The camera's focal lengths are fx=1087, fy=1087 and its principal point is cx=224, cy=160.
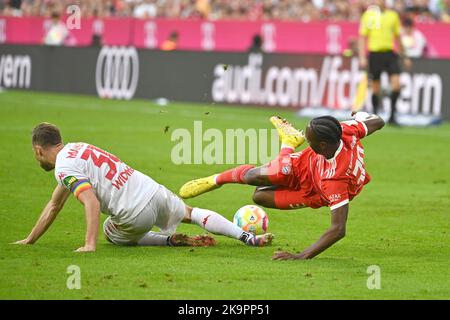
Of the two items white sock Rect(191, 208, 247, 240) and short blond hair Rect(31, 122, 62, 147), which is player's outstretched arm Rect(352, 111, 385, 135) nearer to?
white sock Rect(191, 208, 247, 240)

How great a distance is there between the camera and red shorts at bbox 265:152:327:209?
10.5 m

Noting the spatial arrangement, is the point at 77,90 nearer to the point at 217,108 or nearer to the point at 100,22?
the point at 100,22

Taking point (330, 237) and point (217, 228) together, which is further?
point (217, 228)

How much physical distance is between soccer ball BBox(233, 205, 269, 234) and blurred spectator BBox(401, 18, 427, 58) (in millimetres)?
16903

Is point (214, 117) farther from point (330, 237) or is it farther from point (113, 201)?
point (330, 237)

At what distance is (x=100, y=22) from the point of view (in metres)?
37.1

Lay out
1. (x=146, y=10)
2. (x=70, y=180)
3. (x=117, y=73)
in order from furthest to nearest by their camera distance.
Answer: (x=146, y=10)
(x=117, y=73)
(x=70, y=180)

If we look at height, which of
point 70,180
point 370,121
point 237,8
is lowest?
point 70,180

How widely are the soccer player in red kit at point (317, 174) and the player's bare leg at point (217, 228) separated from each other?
0.41 meters

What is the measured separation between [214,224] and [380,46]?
575 inches

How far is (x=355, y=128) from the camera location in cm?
1028

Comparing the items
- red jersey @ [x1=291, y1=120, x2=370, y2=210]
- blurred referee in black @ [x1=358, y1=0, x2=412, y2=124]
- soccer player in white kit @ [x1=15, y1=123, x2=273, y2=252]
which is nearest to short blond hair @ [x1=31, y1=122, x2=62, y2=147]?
soccer player in white kit @ [x1=15, y1=123, x2=273, y2=252]

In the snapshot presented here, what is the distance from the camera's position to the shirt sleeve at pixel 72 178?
967 centimetres

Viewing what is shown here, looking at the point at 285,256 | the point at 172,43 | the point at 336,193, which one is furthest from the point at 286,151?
the point at 172,43
